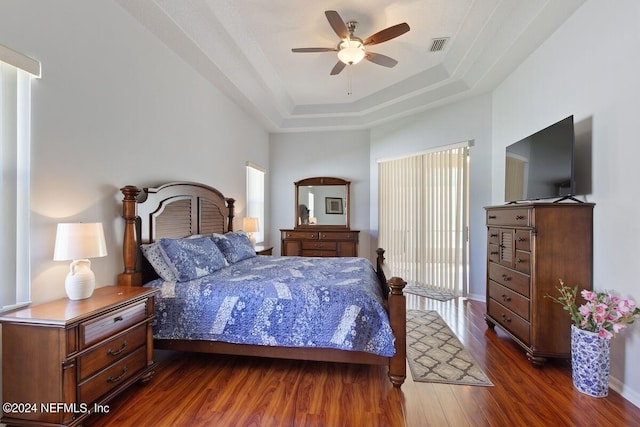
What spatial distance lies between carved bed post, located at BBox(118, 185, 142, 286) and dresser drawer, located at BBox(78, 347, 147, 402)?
62 centimetres

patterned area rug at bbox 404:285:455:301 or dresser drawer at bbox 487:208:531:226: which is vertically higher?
dresser drawer at bbox 487:208:531:226

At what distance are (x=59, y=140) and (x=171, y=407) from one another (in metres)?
1.90

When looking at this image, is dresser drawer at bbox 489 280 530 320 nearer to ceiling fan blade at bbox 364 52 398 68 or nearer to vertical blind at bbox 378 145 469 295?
vertical blind at bbox 378 145 469 295

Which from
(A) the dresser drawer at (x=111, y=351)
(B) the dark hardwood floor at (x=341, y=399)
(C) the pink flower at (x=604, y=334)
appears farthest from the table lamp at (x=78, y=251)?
(C) the pink flower at (x=604, y=334)

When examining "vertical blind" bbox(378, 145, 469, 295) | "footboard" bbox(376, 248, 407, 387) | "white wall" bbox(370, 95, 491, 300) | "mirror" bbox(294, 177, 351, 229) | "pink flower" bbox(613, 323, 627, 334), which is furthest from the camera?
"mirror" bbox(294, 177, 351, 229)

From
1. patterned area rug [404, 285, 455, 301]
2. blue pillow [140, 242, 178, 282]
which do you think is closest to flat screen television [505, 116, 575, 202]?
patterned area rug [404, 285, 455, 301]

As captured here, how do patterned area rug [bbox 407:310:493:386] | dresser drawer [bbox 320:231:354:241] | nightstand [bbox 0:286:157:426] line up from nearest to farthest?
nightstand [bbox 0:286:157:426]
patterned area rug [bbox 407:310:493:386]
dresser drawer [bbox 320:231:354:241]

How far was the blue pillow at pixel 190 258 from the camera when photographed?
2496 millimetres

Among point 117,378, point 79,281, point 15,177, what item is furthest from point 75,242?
point 117,378

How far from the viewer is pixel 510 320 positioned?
108 inches

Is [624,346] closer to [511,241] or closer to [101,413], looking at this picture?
[511,241]

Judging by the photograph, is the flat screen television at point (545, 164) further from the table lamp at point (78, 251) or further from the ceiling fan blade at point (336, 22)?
the table lamp at point (78, 251)

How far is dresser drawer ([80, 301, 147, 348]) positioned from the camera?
163 centimetres

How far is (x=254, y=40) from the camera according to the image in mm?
3326
